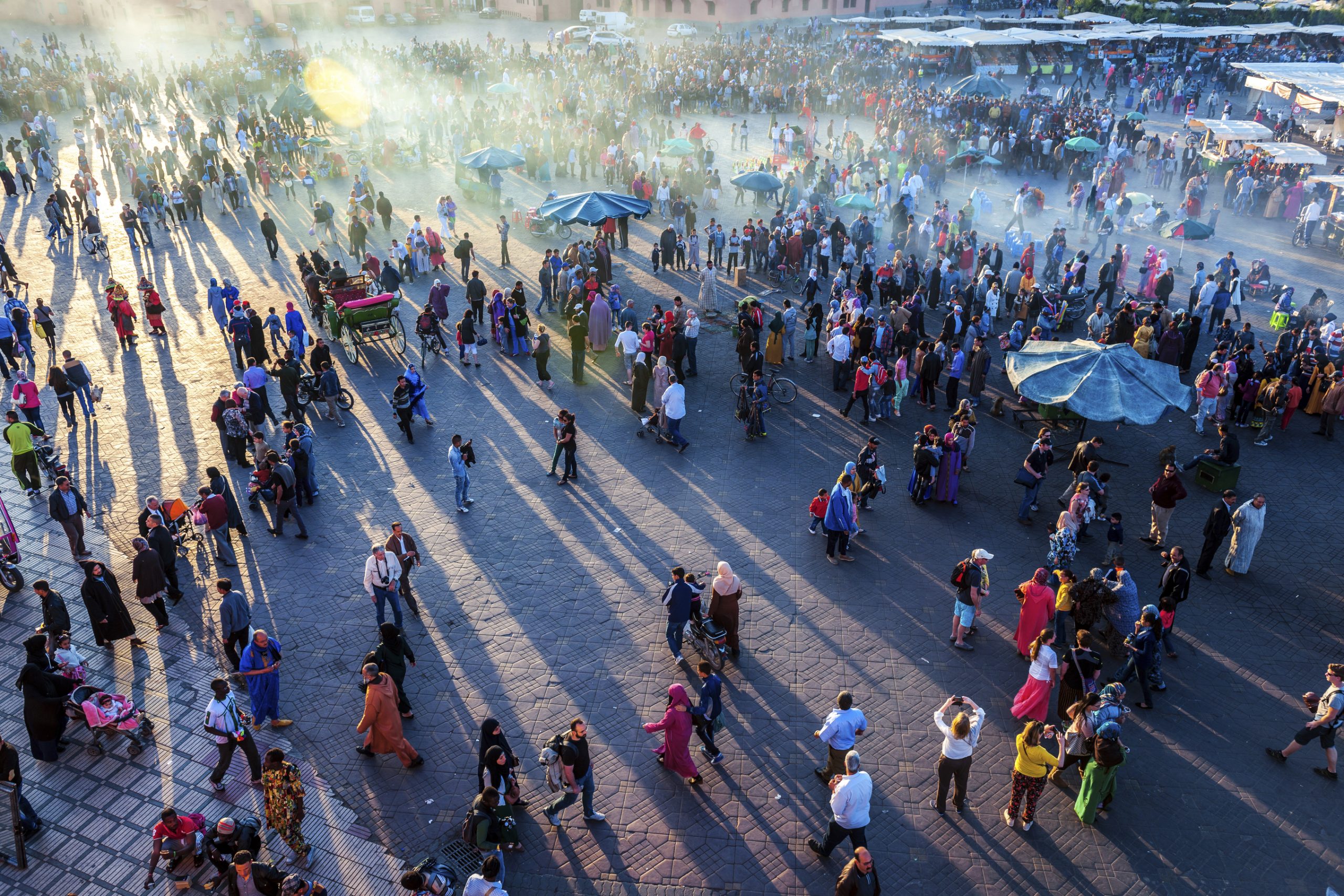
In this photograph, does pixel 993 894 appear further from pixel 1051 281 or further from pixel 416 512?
pixel 1051 281

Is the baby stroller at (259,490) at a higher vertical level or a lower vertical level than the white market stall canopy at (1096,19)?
lower

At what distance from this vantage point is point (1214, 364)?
16047 millimetres

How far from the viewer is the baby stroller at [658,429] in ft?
49.6

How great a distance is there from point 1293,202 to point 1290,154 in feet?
6.49

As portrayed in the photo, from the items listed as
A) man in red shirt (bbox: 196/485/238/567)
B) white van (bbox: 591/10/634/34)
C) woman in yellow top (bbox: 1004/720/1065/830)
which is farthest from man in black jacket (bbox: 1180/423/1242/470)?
white van (bbox: 591/10/634/34)

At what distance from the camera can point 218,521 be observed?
11867 mm

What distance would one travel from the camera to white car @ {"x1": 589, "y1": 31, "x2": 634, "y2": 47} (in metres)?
50.7

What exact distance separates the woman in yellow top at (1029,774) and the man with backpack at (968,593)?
6.68 ft

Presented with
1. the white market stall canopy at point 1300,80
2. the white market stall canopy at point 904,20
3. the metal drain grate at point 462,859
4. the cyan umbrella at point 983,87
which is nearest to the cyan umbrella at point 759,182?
the cyan umbrella at point 983,87

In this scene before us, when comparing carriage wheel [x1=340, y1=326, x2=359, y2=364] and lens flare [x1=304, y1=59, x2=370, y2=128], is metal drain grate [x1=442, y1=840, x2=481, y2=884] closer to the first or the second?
carriage wheel [x1=340, y1=326, x2=359, y2=364]

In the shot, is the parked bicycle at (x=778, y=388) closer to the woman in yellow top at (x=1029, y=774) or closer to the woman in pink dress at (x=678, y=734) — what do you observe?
the woman in pink dress at (x=678, y=734)

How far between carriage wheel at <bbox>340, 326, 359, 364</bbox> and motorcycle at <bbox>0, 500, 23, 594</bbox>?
737cm

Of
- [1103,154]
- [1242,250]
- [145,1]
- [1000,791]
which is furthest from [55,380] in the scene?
[145,1]

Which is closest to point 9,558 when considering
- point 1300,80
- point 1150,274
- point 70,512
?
point 70,512
